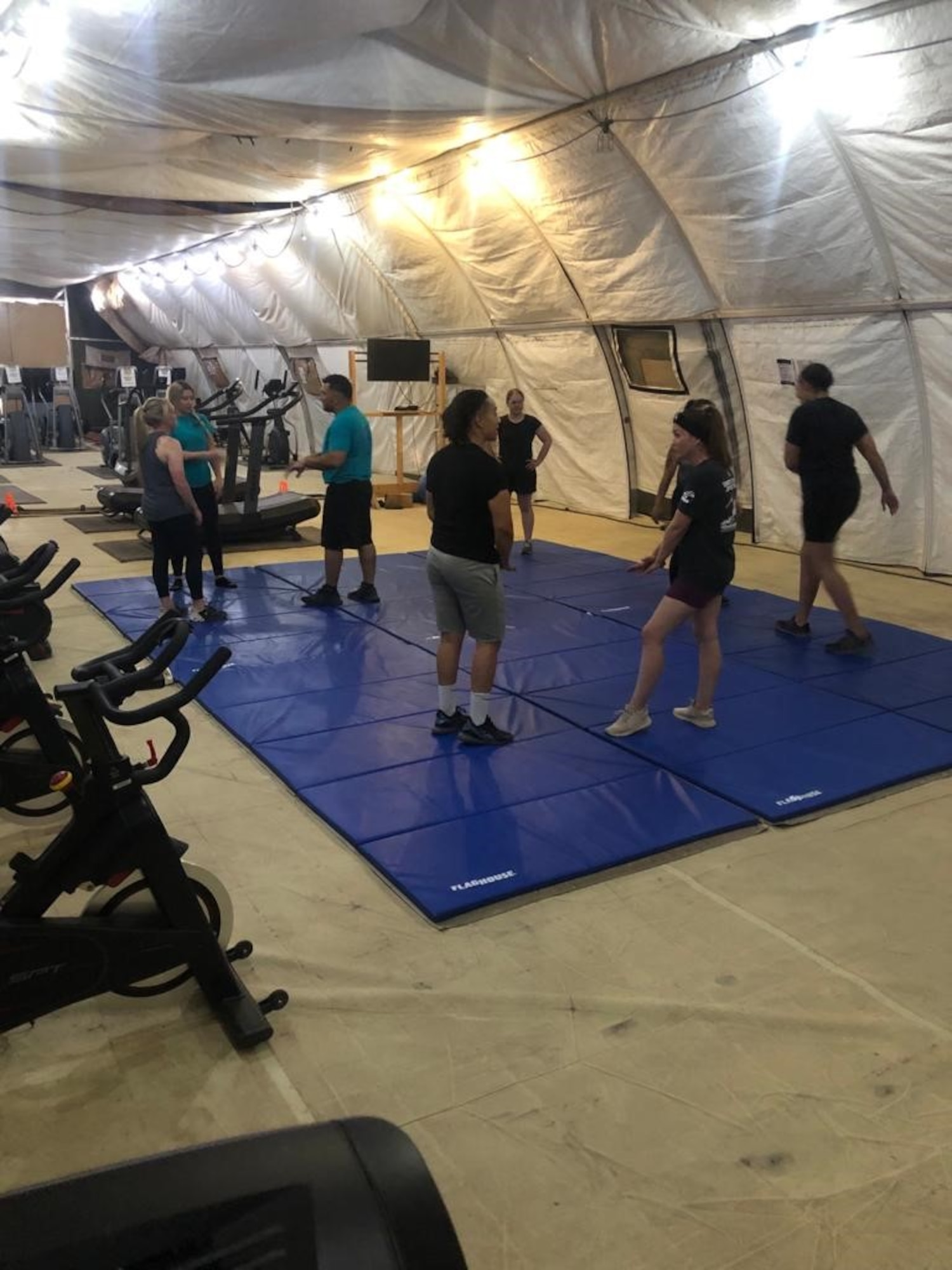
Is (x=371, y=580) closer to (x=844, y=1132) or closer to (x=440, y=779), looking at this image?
(x=440, y=779)

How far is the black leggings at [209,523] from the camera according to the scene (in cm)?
653

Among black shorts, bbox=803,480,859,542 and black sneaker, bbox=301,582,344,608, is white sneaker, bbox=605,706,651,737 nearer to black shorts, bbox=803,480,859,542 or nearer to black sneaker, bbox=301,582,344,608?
black shorts, bbox=803,480,859,542

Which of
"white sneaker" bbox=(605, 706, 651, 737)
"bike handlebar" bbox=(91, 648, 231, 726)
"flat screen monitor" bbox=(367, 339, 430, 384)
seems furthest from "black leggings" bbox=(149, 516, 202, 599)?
"flat screen monitor" bbox=(367, 339, 430, 384)

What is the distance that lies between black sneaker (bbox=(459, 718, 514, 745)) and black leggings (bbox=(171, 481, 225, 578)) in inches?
109

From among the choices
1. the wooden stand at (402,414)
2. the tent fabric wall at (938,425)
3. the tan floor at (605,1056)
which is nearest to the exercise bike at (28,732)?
the tan floor at (605,1056)

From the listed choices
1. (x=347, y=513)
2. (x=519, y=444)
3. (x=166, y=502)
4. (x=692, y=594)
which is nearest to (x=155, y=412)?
(x=166, y=502)

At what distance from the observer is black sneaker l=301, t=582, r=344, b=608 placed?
668 centimetres

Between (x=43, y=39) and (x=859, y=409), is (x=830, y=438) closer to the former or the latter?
(x=859, y=409)

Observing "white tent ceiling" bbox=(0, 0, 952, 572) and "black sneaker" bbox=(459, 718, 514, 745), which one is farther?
"white tent ceiling" bbox=(0, 0, 952, 572)

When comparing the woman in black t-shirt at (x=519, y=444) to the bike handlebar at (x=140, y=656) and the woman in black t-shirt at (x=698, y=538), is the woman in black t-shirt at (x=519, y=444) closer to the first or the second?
the woman in black t-shirt at (x=698, y=538)

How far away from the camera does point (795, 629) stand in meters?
6.05

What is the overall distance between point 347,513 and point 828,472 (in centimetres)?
296

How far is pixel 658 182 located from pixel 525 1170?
735 centimetres

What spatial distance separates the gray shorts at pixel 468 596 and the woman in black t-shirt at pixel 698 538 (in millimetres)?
640
